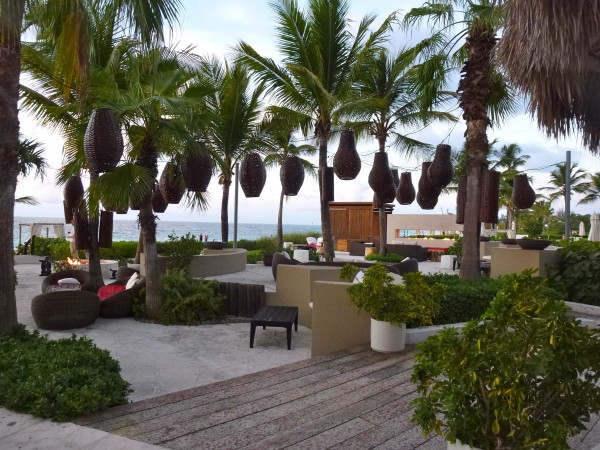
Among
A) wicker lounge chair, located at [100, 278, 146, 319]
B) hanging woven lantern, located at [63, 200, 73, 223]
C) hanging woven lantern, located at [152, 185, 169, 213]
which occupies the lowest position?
wicker lounge chair, located at [100, 278, 146, 319]

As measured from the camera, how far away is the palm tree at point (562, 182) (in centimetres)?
4275

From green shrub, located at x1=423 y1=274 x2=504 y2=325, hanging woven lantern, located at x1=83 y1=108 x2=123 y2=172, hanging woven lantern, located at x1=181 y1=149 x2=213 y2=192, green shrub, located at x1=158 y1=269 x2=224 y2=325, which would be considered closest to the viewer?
hanging woven lantern, located at x1=83 y1=108 x2=123 y2=172

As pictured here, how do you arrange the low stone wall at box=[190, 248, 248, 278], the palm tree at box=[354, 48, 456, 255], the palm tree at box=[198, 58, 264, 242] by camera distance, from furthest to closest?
1. the palm tree at box=[198, 58, 264, 242]
2. the palm tree at box=[354, 48, 456, 255]
3. the low stone wall at box=[190, 248, 248, 278]

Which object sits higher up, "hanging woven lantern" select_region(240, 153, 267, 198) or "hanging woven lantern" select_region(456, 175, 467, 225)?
"hanging woven lantern" select_region(240, 153, 267, 198)

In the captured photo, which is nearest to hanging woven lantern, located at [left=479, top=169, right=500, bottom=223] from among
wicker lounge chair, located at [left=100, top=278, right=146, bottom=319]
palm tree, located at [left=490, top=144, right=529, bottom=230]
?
wicker lounge chair, located at [left=100, top=278, right=146, bottom=319]

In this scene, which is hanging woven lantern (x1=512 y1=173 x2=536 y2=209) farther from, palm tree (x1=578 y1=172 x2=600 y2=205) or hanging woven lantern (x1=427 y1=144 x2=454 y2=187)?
palm tree (x1=578 y1=172 x2=600 y2=205)

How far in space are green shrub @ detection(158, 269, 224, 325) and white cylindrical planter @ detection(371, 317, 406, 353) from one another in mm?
3986

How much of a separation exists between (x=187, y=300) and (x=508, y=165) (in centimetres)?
3836

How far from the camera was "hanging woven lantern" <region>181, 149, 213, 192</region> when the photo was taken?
8.15 meters

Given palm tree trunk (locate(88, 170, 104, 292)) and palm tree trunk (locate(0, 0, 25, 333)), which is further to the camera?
palm tree trunk (locate(88, 170, 104, 292))

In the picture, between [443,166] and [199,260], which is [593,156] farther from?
[199,260]

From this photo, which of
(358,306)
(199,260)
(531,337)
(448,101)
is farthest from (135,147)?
(448,101)

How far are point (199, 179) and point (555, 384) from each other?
22.6 ft

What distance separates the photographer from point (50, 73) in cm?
913
